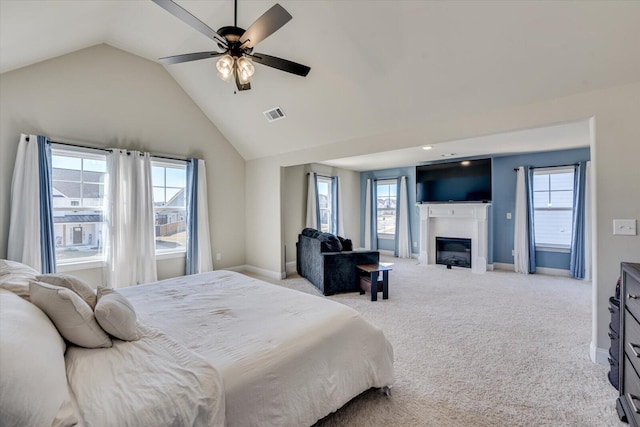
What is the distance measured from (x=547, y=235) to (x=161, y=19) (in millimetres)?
7426

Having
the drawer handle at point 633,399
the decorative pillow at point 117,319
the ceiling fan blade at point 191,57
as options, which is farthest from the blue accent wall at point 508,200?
the decorative pillow at point 117,319

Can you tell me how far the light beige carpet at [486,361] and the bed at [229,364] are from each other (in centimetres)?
33

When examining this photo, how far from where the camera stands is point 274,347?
1.51 m

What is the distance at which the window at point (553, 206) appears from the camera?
5566mm

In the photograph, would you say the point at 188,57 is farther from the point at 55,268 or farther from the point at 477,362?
the point at 477,362

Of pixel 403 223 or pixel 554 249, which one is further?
pixel 403 223

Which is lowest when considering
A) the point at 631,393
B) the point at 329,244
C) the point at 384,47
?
the point at 631,393

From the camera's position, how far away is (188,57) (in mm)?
Result: 2650

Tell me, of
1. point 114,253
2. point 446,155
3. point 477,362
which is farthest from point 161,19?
point 446,155

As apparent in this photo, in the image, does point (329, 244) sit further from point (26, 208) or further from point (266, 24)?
point (26, 208)

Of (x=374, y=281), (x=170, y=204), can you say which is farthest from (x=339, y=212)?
(x=170, y=204)

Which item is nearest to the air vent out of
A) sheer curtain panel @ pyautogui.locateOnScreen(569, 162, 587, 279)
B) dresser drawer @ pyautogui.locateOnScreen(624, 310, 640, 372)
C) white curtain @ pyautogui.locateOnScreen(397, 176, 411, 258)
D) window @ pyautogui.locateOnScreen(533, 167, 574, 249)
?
dresser drawer @ pyautogui.locateOnScreen(624, 310, 640, 372)

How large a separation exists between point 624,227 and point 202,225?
5318 millimetres

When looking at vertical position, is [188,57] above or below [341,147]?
above
